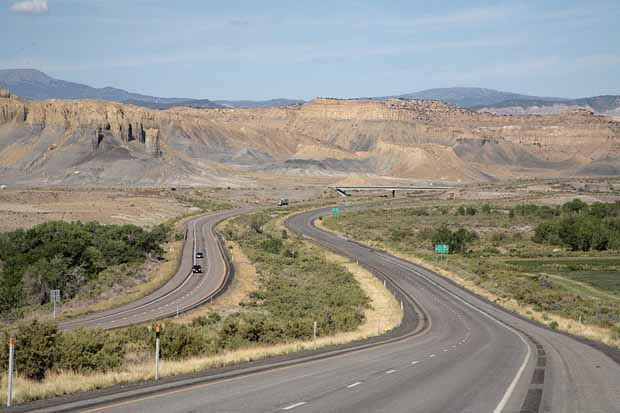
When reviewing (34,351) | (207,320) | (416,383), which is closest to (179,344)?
(34,351)

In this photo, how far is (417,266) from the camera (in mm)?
69812

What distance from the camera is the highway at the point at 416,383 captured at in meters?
14.9

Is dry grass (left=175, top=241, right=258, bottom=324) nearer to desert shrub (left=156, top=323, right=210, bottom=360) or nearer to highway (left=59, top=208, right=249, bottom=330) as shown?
A: highway (left=59, top=208, right=249, bottom=330)

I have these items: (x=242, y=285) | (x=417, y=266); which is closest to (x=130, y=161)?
(x=417, y=266)

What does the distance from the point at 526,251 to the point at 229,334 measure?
6425 centimetres

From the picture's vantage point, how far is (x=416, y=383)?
1839 centimetres

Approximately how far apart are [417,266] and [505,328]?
3235cm

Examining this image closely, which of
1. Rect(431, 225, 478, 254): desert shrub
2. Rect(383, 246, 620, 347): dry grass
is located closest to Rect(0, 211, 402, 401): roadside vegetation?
Rect(383, 246, 620, 347): dry grass

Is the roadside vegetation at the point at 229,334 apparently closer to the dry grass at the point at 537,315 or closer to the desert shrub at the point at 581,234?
the dry grass at the point at 537,315

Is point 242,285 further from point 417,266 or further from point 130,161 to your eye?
point 130,161

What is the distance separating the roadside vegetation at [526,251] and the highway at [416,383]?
781 cm

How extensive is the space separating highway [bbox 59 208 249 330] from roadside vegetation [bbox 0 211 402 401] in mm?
2166

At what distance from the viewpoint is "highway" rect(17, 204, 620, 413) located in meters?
14.9

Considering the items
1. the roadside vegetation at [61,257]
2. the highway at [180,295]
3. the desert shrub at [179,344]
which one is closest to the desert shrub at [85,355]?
the desert shrub at [179,344]
